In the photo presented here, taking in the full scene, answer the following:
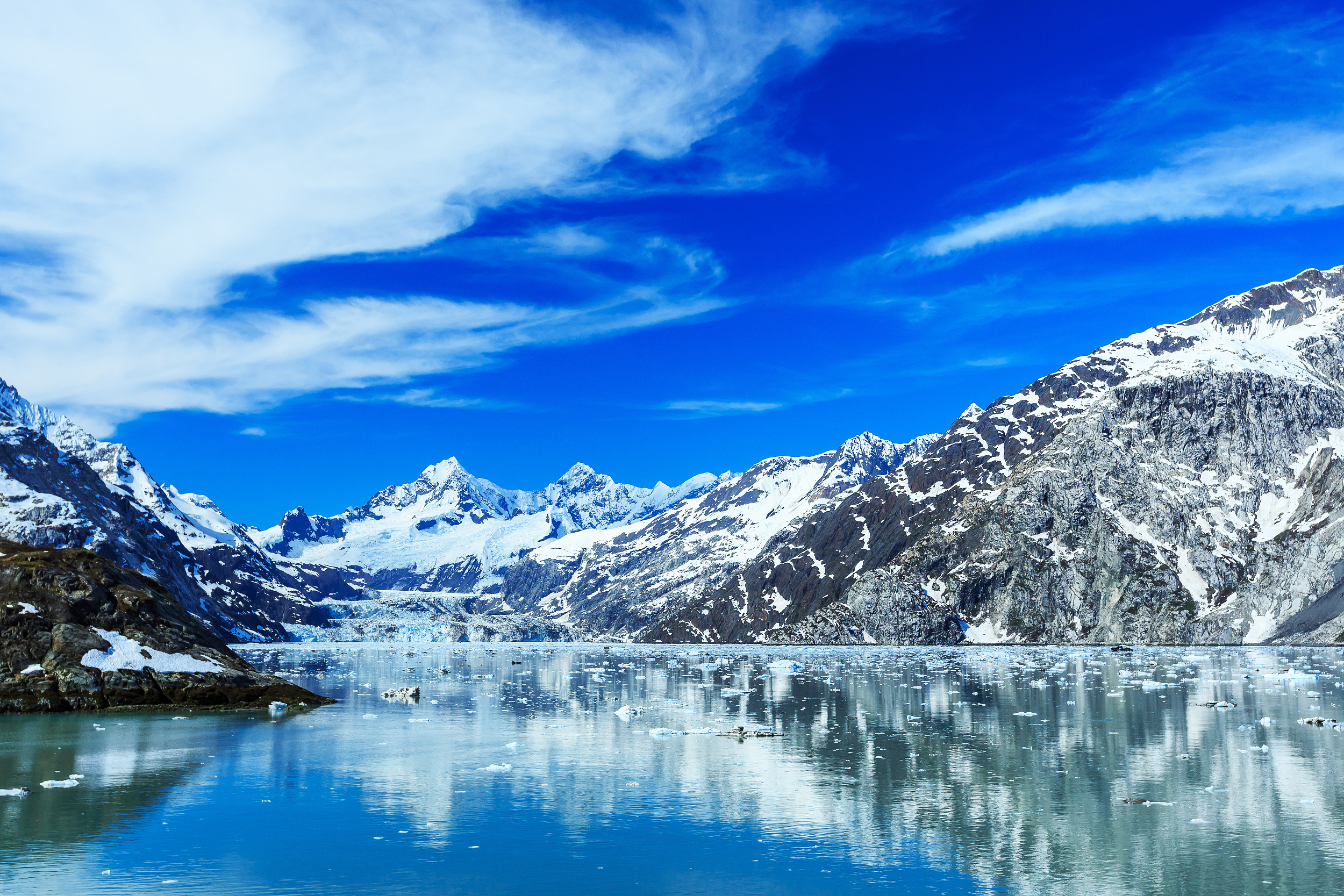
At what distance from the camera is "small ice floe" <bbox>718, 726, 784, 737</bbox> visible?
66312mm

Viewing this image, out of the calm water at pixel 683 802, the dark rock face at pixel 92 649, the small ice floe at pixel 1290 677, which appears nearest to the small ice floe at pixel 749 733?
the calm water at pixel 683 802

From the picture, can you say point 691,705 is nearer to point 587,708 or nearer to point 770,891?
point 587,708

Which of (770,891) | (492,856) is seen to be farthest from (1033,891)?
(492,856)

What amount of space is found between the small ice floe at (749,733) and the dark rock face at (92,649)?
45044mm

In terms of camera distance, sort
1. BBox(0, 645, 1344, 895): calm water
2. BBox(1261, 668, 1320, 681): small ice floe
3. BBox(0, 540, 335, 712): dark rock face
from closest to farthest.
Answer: BBox(0, 645, 1344, 895): calm water → BBox(0, 540, 335, 712): dark rock face → BBox(1261, 668, 1320, 681): small ice floe

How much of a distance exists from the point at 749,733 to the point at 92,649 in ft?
188

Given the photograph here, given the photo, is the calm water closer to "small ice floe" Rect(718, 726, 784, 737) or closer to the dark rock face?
"small ice floe" Rect(718, 726, 784, 737)

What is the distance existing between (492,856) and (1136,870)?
20836mm

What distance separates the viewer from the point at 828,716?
260ft

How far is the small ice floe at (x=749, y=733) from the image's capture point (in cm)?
6631

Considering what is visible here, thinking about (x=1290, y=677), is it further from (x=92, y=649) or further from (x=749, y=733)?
(x=92, y=649)

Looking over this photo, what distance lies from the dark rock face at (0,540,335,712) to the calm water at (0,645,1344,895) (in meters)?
4.31

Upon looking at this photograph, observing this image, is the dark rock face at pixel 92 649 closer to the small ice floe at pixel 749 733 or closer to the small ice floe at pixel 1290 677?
the small ice floe at pixel 749 733

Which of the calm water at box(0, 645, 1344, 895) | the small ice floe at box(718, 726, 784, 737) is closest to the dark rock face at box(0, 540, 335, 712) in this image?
the calm water at box(0, 645, 1344, 895)
